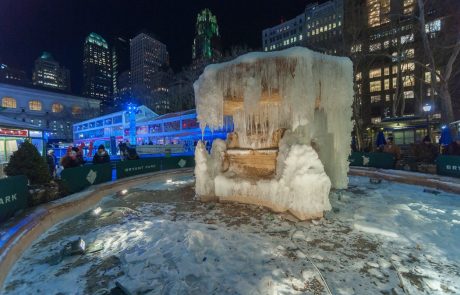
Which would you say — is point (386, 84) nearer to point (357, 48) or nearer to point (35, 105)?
point (357, 48)

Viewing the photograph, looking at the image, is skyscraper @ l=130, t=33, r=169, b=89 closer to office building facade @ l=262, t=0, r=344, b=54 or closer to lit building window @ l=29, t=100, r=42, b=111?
office building facade @ l=262, t=0, r=344, b=54

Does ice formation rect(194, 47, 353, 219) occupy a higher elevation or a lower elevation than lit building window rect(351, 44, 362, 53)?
lower

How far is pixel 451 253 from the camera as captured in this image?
12.2ft

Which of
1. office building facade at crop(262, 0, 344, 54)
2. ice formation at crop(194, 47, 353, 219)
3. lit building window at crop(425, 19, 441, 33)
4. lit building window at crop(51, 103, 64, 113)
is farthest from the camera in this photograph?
office building facade at crop(262, 0, 344, 54)

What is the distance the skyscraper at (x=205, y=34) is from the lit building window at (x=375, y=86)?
167 ft

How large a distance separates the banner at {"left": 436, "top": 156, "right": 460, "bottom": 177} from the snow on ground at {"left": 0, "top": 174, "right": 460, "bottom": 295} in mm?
3455

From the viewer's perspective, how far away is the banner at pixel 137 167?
11484mm

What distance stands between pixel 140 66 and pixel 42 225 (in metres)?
113

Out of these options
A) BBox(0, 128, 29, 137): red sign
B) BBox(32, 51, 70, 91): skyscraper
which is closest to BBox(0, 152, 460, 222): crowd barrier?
BBox(0, 128, 29, 137): red sign

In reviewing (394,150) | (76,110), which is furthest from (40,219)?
Answer: (76,110)

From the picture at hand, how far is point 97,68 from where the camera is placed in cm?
16775

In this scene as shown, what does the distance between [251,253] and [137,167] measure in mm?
10145

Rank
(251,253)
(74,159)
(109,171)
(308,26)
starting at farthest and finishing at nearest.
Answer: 1. (308,26)
2. (109,171)
3. (74,159)
4. (251,253)

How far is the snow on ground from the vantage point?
3.06 metres
